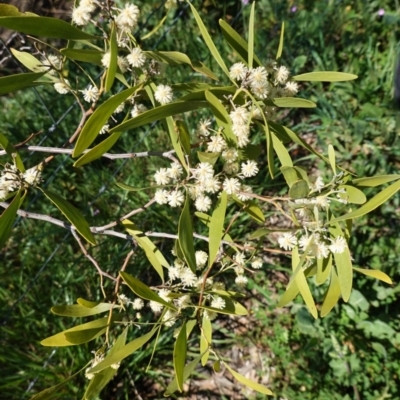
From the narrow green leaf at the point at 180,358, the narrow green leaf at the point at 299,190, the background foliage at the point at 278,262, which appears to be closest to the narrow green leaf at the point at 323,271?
the narrow green leaf at the point at 299,190

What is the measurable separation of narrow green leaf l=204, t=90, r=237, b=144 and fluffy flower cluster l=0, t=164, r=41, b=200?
0.27 m

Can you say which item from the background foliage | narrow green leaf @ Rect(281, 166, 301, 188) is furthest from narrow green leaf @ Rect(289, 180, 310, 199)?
the background foliage

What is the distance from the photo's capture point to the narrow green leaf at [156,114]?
0.56 m

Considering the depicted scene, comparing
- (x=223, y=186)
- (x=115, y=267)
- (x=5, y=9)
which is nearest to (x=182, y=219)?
(x=223, y=186)

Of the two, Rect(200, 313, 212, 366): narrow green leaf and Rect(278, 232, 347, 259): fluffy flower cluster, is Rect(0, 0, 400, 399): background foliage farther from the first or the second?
Rect(278, 232, 347, 259): fluffy flower cluster

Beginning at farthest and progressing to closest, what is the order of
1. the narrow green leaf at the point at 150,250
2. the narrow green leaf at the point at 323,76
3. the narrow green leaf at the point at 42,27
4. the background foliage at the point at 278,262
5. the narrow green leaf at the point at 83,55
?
the background foliage at the point at 278,262
the narrow green leaf at the point at 150,250
the narrow green leaf at the point at 323,76
the narrow green leaf at the point at 83,55
the narrow green leaf at the point at 42,27

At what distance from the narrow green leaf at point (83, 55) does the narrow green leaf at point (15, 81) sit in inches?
2.5

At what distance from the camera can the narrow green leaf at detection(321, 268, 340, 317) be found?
2.58 feet

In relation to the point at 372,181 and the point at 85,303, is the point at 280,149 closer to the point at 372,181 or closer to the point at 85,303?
the point at 372,181

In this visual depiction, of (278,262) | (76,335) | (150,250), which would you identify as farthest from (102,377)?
(278,262)

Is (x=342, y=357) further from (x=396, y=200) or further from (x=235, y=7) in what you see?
(x=235, y=7)

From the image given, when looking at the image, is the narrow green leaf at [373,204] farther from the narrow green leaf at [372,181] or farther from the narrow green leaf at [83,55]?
the narrow green leaf at [83,55]

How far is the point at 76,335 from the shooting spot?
718 mm

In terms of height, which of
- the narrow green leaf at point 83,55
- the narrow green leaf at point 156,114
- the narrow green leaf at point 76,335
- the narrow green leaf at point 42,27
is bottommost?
the narrow green leaf at point 76,335
